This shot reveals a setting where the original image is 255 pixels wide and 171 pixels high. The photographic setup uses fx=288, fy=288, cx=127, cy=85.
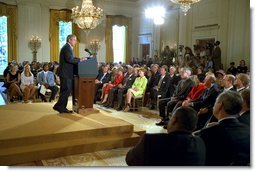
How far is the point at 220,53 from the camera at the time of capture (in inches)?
372

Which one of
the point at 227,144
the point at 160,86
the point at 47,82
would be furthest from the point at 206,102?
the point at 47,82

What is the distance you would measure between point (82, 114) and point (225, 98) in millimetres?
3162

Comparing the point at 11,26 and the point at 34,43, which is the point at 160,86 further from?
the point at 11,26

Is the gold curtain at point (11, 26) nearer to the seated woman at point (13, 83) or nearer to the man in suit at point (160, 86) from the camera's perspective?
the seated woman at point (13, 83)

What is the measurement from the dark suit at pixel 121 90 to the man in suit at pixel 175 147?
17.4 feet

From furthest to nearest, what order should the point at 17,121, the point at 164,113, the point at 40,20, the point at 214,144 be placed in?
the point at 40,20 < the point at 164,113 < the point at 17,121 < the point at 214,144

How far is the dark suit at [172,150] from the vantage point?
1848mm

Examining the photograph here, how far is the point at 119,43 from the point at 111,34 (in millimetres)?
848

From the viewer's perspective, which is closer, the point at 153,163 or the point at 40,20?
the point at 153,163

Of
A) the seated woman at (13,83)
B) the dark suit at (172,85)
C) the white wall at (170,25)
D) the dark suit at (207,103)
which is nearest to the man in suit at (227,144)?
the dark suit at (207,103)

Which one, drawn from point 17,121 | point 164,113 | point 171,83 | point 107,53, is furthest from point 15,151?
point 107,53

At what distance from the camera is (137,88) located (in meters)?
7.12

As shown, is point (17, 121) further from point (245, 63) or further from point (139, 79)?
point (245, 63)

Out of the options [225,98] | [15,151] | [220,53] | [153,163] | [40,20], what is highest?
[40,20]
